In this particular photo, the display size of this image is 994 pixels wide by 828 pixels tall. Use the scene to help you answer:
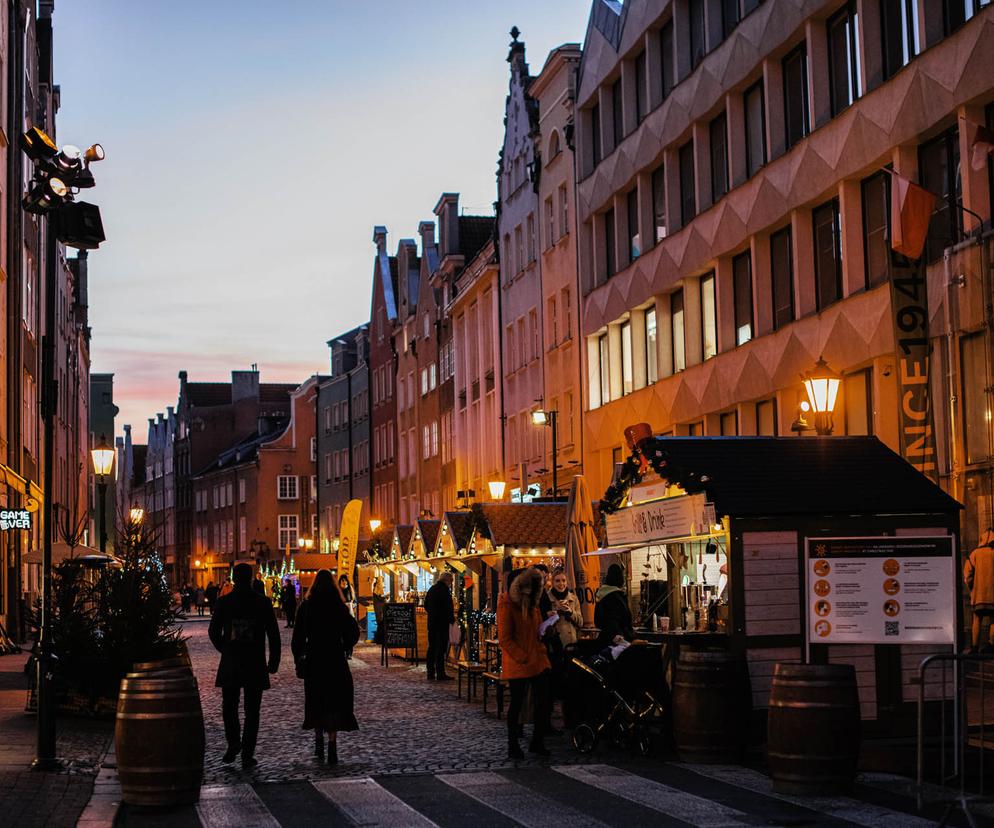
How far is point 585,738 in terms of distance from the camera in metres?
15.4

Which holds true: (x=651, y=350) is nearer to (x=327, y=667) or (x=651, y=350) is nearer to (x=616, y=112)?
(x=616, y=112)

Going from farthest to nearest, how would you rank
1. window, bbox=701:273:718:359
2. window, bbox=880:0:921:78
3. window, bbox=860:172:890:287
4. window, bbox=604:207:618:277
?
window, bbox=604:207:618:277 → window, bbox=701:273:718:359 → window, bbox=860:172:890:287 → window, bbox=880:0:921:78

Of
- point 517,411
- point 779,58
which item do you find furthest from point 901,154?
point 517,411

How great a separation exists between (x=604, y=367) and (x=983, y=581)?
21.6 metres

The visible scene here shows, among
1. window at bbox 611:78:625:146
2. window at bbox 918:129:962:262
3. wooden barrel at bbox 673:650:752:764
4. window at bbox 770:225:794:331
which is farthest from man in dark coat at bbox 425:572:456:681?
window at bbox 611:78:625:146

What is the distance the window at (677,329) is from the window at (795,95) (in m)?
6.74

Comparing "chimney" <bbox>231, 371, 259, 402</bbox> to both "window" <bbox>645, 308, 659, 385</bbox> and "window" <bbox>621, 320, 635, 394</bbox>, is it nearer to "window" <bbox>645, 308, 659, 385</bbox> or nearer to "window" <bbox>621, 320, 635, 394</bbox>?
"window" <bbox>621, 320, 635, 394</bbox>

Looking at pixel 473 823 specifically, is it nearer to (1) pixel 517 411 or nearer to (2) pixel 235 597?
(2) pixel 235 597

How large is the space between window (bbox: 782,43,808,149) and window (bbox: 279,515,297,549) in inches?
3141

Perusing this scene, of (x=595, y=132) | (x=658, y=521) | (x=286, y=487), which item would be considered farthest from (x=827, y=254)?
(x=286, y=487)

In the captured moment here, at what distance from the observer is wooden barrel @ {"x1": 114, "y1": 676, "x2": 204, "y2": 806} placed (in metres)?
12.3

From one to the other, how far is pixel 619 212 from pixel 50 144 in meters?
25.1

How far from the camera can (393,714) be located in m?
20.6

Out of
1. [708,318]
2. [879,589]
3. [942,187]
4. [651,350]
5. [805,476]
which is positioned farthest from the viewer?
[651,350]
